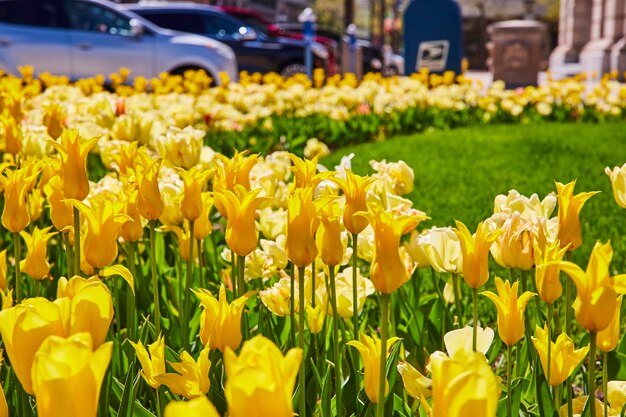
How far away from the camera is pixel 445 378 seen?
948 millimetres

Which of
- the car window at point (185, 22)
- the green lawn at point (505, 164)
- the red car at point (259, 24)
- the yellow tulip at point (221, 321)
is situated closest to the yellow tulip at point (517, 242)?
the yellow tulip at point (221, 321)

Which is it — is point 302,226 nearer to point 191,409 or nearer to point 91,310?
point 91,310

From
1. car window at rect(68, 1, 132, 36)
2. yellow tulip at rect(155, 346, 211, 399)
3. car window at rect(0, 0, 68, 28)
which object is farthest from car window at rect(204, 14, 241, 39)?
yellow tulip at rect(155, 346, 211, 399)

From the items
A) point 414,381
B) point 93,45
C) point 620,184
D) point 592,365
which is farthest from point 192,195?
point 93,45

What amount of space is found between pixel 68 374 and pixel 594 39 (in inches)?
1088

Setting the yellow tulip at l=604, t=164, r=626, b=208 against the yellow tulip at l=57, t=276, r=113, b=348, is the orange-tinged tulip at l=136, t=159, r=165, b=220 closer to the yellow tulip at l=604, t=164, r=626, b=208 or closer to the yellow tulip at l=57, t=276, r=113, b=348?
the yellow tulip at l=57, t=276, r=113, b=348

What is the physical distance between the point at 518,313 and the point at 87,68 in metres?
11.5

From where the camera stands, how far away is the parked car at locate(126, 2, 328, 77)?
16.1 metres

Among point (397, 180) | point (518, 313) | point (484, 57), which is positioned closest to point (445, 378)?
point (518, 313)

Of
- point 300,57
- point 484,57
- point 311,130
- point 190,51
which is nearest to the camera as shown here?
point 311,130

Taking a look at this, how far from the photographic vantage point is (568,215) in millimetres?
1637

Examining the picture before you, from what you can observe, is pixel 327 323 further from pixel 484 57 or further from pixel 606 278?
pixel 484 57

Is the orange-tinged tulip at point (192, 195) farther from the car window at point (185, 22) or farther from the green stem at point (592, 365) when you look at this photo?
the car window at point (185, 22)

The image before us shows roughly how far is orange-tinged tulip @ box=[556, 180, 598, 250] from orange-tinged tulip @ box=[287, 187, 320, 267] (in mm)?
449
